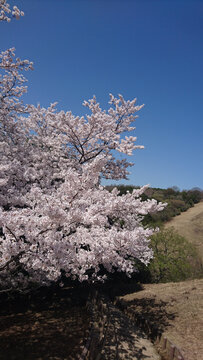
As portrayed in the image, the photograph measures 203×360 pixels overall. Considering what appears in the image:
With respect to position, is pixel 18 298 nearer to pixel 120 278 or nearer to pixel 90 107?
pixel 120 278

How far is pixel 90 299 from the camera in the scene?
12258 millimetres

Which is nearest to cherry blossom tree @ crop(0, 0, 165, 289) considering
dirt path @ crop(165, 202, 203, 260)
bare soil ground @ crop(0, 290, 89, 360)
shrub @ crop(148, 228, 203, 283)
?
bare soil ground @ crop(0, 290, 89, 360)

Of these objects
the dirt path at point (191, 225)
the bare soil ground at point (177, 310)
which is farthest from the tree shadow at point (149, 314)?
the dirt path at point (191, 225)

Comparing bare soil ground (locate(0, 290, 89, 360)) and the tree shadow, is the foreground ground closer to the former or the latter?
bare soil ground (locate(0, 290, 89, 360))

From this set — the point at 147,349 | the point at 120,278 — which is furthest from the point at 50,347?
the point at 120,278

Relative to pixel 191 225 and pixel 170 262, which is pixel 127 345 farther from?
pixel 191 225

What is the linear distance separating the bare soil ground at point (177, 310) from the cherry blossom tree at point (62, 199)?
2.17 m

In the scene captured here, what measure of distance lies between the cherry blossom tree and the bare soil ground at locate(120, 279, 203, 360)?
217cm

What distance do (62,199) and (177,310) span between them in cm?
818

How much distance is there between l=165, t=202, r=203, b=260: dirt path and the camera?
111ft

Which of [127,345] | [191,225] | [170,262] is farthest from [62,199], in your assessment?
[191,225]

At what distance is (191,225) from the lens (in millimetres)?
38062

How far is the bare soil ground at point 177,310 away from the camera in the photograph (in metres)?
8.13

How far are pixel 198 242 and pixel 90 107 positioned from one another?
26.6 meters
